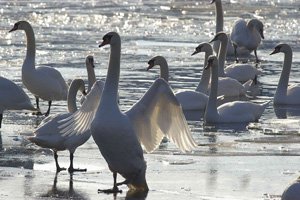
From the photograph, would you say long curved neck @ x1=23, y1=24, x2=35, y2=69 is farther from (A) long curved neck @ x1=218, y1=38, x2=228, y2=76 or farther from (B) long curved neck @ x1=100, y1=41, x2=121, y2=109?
(B) long curved neck @ x1=100, y1=41, x2=121, y2=109

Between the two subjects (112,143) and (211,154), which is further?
(211,154)

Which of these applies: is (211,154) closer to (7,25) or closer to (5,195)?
(5,195)

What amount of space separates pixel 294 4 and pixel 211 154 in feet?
77.2

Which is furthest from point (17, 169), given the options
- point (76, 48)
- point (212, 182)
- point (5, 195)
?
point (76, 48)

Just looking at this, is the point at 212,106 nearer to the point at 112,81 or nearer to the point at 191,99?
the point at 191,99

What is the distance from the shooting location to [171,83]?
16.3 metres

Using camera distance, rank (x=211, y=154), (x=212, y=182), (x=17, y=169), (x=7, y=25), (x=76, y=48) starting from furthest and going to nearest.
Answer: (x=7, y=25), (x=76, y=48), (x=211, y=154), (x=17, y=169), (x=212, y=182)

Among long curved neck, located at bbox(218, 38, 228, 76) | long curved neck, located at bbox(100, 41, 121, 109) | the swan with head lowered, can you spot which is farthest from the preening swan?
long curved neck, located at bbox(218, 38, 228, 76)

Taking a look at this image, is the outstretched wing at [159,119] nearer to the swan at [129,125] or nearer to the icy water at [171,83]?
the swan at [129,125]

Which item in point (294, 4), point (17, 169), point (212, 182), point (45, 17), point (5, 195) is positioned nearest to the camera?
point (5, 195)

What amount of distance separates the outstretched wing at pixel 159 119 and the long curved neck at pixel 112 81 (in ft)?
1.49

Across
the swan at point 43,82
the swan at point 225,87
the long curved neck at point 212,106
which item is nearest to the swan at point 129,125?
the long curved neck at point 212,106

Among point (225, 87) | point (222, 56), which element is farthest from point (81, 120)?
point (222, 56)

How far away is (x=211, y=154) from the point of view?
1012 cm
